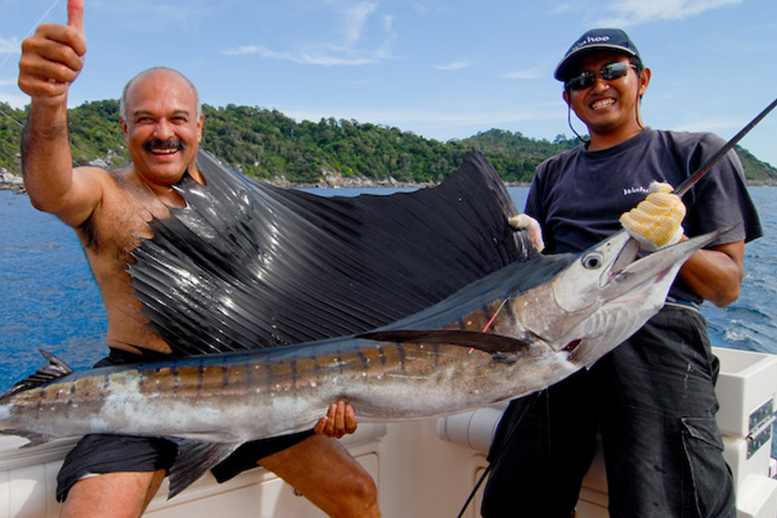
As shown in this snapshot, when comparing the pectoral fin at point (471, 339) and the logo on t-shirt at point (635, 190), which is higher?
the logo on t-shirt at point (635, 190)

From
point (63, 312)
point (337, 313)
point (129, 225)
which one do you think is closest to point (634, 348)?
point (337, 313)

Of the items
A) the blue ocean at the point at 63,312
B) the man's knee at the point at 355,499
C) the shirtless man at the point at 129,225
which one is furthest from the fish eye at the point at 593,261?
the blue ocean at the point at 63,312

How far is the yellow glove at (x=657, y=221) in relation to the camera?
127 cm

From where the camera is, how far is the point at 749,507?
5.74 ft

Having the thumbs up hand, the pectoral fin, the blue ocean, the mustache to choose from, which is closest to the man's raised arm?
the thumbs up hand

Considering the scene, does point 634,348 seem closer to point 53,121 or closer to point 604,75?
point 604,75

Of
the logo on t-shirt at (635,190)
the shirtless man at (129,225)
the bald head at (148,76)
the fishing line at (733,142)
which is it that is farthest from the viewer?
the bald head at (148,76)

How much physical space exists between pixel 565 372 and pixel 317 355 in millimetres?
621

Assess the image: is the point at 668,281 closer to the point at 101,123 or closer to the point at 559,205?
the point at 559,205

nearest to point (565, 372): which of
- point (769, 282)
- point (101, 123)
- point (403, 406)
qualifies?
point (403, 406)

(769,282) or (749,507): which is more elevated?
(769,282)

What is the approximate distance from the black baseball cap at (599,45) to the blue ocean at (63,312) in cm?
247

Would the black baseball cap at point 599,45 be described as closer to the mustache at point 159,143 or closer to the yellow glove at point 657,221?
the yellow glove at point 657,221

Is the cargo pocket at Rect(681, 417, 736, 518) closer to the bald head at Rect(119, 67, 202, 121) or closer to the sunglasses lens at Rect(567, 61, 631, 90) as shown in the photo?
the sunglasses lens at Rect(567, 61, 631, 90)
